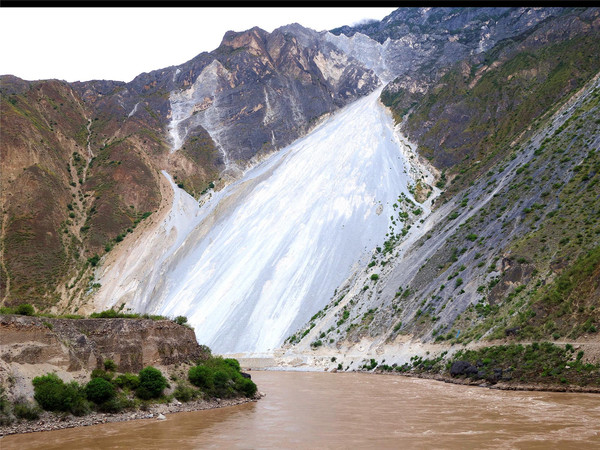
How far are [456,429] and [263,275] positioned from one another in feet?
152

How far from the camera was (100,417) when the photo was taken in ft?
70.2

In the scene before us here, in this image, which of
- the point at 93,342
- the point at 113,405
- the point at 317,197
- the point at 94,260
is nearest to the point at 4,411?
the point at 113,405

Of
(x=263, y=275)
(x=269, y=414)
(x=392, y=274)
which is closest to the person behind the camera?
(x=269, y=414)

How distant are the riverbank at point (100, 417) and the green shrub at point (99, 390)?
26.1 inches

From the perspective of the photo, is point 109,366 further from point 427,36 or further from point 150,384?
point 427,36

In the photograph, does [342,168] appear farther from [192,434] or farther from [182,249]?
[192,434]

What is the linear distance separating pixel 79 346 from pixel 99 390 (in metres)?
2.60

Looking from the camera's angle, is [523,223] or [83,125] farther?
[83,125]

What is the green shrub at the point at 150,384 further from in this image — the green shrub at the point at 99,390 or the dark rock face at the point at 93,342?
the green shrub at the point at 99,390

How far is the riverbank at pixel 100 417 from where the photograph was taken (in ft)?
62.6

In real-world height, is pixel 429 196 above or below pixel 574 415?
above

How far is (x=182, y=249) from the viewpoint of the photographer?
72938 mm

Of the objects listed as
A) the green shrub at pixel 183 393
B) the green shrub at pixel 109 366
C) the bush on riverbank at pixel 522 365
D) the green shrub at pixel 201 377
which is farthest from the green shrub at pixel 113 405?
the bush on riverbank at pixel 522 365

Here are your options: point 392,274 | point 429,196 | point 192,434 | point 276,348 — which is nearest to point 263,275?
point 276,348
